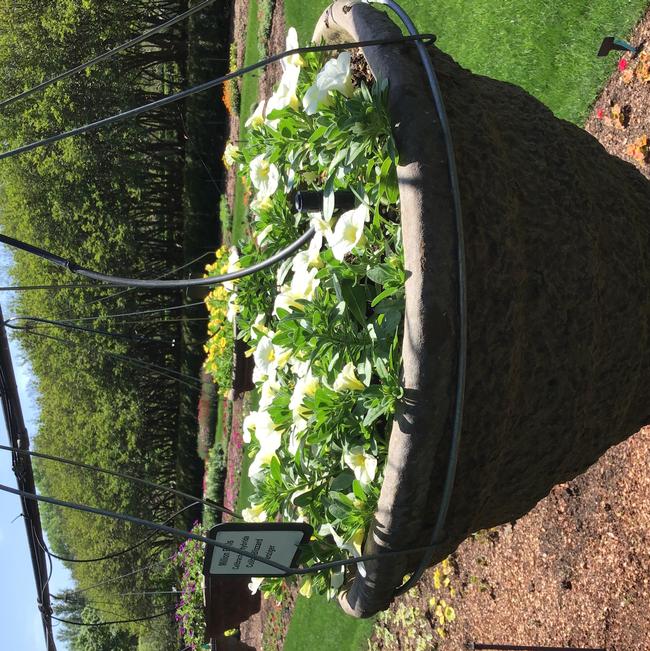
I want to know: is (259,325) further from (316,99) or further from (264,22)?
(264,22)

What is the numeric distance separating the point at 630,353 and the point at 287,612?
268 inches

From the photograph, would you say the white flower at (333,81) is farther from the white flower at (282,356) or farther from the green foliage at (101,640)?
the green foliage at (101,640)

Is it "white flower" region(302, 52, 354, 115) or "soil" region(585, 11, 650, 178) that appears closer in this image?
"white flower" region(302, 52, 354, 115)

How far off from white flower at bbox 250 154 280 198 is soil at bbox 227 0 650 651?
1.89m

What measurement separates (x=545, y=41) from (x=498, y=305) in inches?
122

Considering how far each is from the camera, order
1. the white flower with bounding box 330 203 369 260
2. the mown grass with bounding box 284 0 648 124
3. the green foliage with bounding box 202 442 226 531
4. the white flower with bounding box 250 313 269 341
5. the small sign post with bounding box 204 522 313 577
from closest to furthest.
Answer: the white flower with bounding box 330 203 369 260, the small sign post with bounding box 204 522 313 577, the white flower with bounding box 250 313 269 341, the mown grass with bounding box 284 0 648 124, the green foliage with bounding box 202 442 226 531

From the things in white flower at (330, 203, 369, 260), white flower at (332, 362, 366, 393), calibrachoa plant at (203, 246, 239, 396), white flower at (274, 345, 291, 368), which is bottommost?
white flower at (332, 362, 366, 393)

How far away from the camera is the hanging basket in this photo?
1680 mm

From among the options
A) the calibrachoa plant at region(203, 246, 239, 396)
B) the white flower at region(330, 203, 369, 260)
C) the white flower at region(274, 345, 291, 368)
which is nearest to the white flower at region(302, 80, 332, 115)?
the white flower at region(330, 203, 369, 260)

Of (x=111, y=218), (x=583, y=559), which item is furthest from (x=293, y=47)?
(x=111, y=218)

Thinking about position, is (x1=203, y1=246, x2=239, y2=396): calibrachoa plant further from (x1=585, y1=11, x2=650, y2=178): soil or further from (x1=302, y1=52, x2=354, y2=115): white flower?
(x1=302, y1=52, x2=354, y2=115): white flower

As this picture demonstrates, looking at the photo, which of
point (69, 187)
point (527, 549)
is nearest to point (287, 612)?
point (527, 549)

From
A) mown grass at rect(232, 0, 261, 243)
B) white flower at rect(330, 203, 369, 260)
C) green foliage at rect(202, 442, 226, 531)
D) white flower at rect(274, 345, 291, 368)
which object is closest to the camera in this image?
white flower at rect(330, 203, 369, 260)

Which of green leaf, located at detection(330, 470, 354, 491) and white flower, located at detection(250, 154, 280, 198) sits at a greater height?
white flower, located at detection(250, 154, 280, 198)
